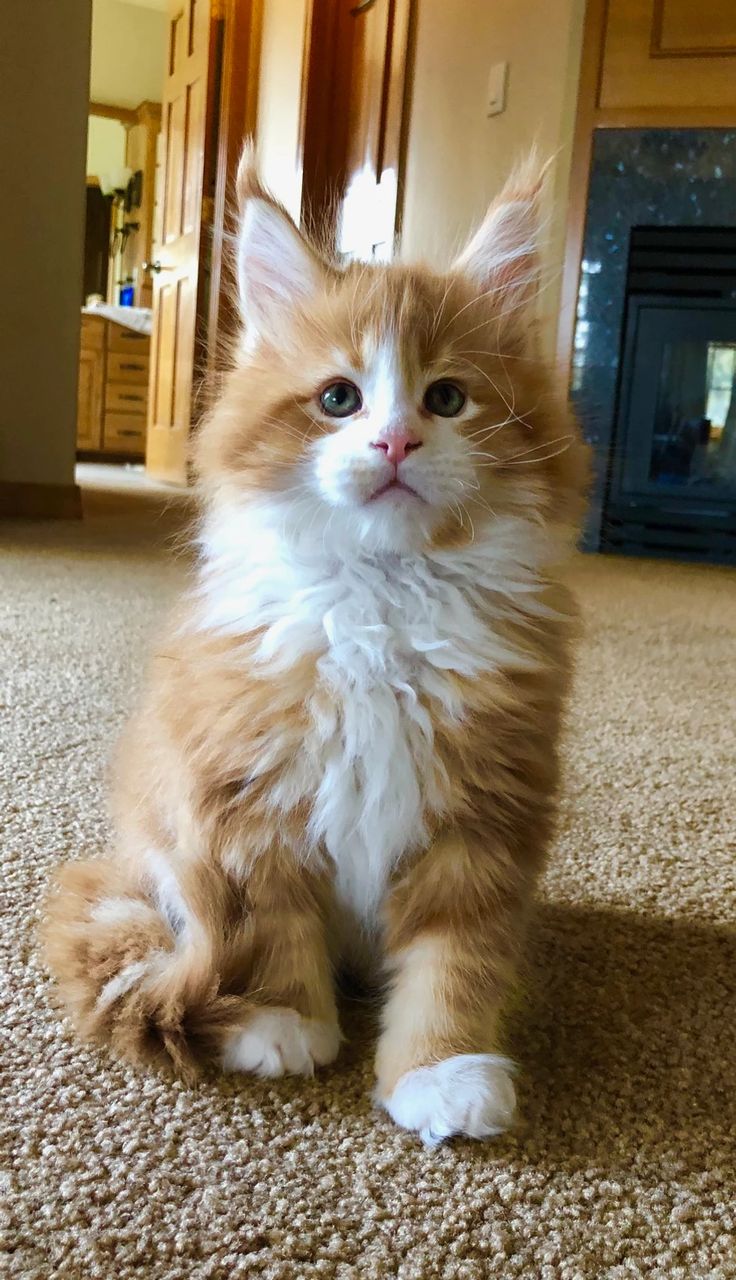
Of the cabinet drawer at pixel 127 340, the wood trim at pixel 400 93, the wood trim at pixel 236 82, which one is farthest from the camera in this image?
the cabinet drawer at pixel 127 340

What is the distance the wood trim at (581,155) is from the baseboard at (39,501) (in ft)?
5.17

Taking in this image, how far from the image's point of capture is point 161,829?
0.76m

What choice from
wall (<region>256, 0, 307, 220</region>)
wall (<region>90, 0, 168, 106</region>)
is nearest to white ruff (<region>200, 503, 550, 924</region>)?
wall (<region>256, 0, 307, 220</region>)

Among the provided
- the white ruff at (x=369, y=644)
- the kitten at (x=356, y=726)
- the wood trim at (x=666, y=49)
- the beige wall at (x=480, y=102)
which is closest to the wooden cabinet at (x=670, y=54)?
the wood trim at (x=666, y=49)

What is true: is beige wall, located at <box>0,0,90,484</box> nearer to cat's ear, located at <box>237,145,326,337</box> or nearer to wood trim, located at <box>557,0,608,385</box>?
wood trim, located at <box>557,0,608,385</box>

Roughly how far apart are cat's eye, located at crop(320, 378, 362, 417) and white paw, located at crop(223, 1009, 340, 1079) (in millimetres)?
398

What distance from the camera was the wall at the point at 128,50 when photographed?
696cm

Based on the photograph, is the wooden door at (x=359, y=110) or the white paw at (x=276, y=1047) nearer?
the white paw at (x=276, y=1047)

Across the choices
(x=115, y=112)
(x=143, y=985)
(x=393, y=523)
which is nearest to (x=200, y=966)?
(x=143, y=985)

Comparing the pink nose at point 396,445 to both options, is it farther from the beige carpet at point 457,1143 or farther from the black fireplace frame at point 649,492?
the black fireplace frame at point 649,492

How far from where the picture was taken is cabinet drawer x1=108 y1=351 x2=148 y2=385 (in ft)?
23.0

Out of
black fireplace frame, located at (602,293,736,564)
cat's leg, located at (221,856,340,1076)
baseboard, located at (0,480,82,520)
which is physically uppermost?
black fireplace frame, located at (602,293,736,564)

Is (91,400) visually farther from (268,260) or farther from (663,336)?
(268,260)

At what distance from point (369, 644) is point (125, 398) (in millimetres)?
6796
